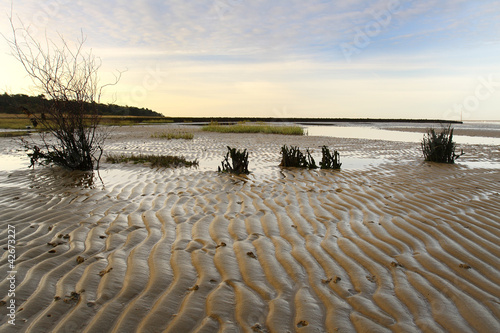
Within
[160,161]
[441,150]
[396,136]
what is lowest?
[396,136]

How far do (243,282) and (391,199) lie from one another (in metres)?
3.43

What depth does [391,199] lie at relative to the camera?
5.22 meters

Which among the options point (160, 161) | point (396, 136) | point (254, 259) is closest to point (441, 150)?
point (160, 161)

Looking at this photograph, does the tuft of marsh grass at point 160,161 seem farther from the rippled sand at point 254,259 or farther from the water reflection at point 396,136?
the water reflection at point 396,136

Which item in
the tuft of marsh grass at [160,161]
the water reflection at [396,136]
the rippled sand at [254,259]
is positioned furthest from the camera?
the water reflection at [396,136]

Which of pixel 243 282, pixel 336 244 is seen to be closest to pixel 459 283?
pixel 336 244

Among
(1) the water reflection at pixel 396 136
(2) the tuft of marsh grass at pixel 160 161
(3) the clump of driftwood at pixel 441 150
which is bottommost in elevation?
(1) the water reflection at pixel 396 136

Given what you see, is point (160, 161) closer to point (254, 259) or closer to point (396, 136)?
point (254, 259)

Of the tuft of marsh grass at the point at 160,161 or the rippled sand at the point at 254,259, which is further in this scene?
the tuft of marsh grass at the point at 160,161

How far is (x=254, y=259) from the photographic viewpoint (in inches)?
120

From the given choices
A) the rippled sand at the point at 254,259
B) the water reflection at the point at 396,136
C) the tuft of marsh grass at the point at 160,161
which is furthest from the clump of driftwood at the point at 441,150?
the water reflection at the point at 396,136

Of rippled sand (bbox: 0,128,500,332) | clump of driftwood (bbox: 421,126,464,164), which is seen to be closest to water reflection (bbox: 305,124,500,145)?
clump of driftwood (bbox: 421,126,464,164)

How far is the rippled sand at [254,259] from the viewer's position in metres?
2.18

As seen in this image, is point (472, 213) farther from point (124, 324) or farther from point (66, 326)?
point (66, 326)
